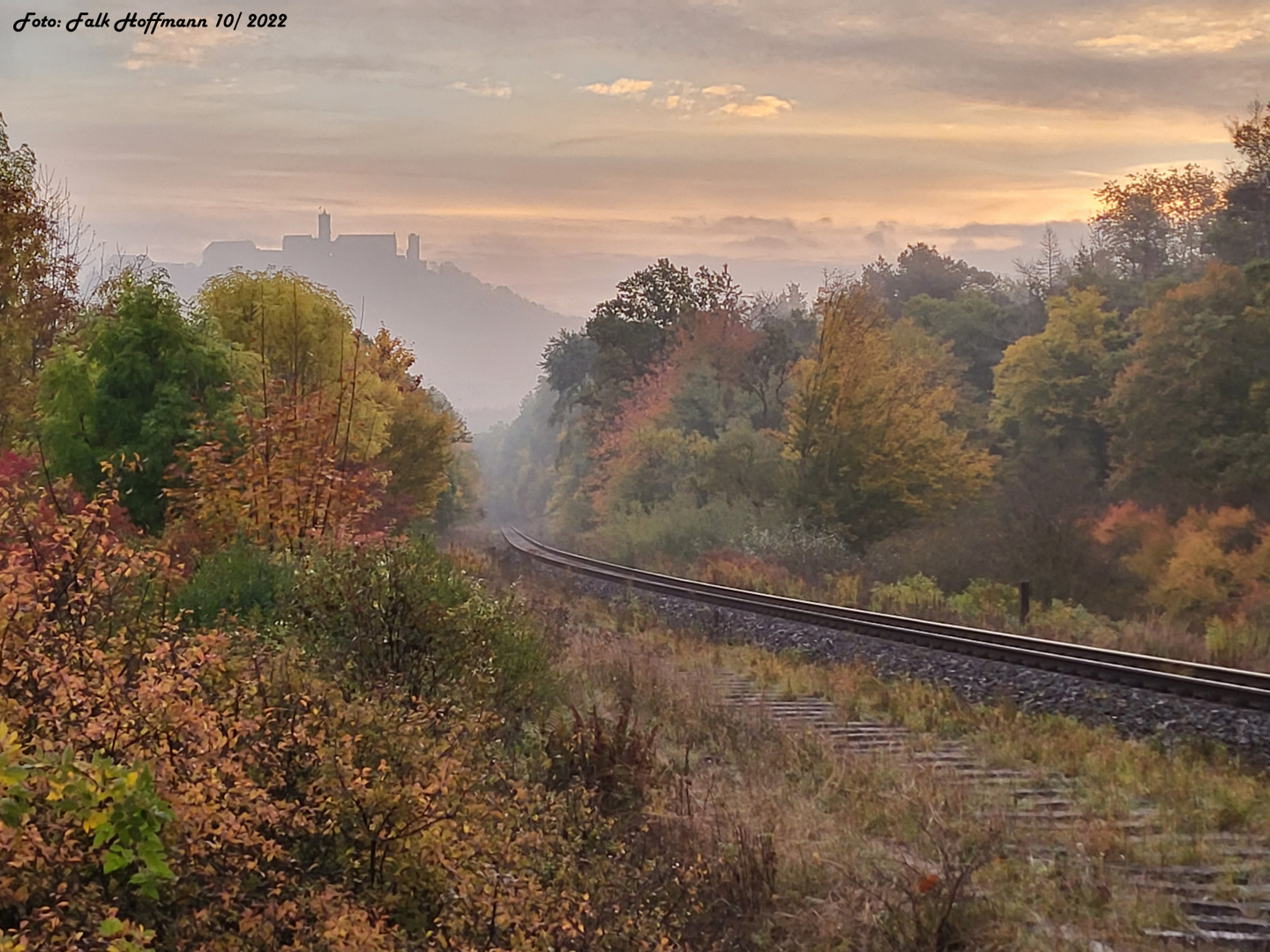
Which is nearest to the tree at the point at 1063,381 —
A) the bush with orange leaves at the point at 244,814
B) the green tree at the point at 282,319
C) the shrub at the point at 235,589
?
the green tree at the point at 282,319

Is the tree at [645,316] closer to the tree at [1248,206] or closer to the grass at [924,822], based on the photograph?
the tree at [1248,206]

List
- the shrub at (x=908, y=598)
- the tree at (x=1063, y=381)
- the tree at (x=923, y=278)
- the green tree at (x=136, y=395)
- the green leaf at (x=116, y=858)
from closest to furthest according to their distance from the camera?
the green leaf at (x=116, y=858), the green tree at (x=136, y=395), the shrub at (x=908, y=598), the tree at (x=1063, y=381), the tree at (x=923, y=278)

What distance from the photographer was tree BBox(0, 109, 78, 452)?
24.1m

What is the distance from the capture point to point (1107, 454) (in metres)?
42.7

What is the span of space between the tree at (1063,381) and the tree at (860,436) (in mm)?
10197

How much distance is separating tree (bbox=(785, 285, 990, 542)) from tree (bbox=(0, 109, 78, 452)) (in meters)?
20.6

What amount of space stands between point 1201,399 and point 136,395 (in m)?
30.4

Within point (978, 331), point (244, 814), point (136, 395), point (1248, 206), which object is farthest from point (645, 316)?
point (244, 814)

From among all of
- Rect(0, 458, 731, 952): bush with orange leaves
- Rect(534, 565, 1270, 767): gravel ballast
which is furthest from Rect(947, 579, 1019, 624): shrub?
Rect(0, 458, 731, 952): bush with orange leaves

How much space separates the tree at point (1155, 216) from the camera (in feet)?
225

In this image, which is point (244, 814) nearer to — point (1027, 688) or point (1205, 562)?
point (1027, 688)

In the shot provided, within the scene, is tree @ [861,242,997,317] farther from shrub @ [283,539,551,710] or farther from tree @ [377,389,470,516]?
shrub @ [283,539,551,710]

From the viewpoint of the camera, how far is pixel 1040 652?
15094 mm

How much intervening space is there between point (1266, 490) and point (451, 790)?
110 ft
